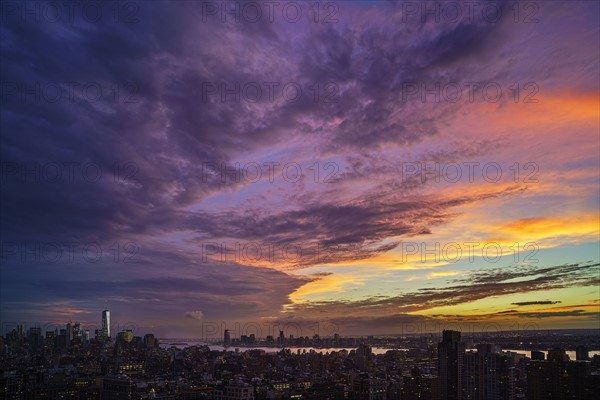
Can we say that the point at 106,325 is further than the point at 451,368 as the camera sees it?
Yes

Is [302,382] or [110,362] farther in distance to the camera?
[110,362]

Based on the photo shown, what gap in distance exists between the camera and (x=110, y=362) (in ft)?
375

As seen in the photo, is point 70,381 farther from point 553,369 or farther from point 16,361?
point 553,369

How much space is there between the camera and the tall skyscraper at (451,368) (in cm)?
6462

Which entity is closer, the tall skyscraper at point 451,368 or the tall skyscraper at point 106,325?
the tall skyscraper at point 451,368

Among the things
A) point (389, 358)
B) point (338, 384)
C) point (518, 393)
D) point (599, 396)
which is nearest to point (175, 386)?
point (338, 384)

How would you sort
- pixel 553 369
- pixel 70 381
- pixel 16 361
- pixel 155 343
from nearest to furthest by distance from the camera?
1. pixel 553 369
2. pixel 70 381
3. pixel 16 361
4. pixel 155 343

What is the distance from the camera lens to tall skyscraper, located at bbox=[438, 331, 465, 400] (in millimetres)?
64625

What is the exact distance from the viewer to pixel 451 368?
65688 millimetres

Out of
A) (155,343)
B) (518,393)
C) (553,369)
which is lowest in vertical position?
(155,343)

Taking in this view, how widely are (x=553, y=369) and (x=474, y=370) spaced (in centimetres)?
995

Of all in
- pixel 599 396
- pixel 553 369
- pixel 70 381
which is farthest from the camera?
pixel 70 381

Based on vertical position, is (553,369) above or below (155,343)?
above

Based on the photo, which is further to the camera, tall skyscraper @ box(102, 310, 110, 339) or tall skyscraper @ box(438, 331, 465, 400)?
tall skyscraper @ box(102, 310, 110, 339)
